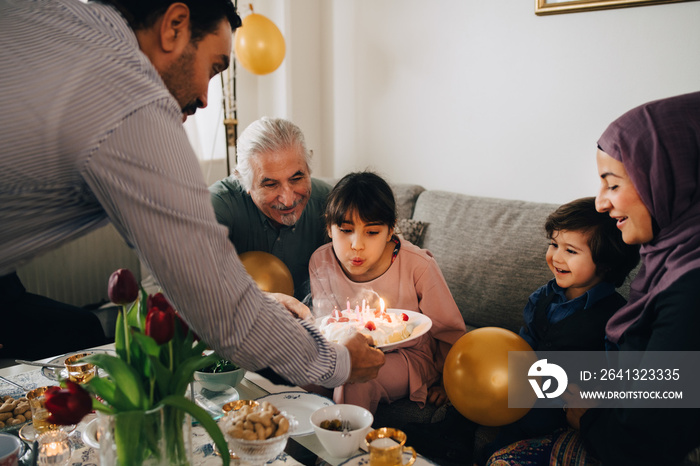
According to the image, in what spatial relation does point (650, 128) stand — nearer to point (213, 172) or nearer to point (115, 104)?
point (115, 104)

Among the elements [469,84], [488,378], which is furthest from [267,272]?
[469,84]

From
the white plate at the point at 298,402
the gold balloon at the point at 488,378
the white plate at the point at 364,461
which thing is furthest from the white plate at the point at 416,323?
the white plate at the point at 364,461

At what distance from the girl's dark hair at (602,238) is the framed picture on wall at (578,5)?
1248 millimetres

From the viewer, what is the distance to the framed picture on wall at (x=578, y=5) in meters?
2.47

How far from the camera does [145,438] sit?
0.92 m

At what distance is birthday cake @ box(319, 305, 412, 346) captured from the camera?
1694 millimetres

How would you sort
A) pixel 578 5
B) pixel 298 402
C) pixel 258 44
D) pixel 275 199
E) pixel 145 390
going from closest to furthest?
pixel 145 390 < pixel 298 402 < pixel 275 199 < pixel 578 5 < pixel 258 44

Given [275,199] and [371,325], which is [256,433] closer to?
[371,325]

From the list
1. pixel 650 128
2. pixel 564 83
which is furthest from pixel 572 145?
pixel 650 128

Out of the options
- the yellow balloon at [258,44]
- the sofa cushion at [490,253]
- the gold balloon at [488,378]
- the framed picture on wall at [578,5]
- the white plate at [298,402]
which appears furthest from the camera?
the yellow balloon at [258,44]

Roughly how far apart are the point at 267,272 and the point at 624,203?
1202mm

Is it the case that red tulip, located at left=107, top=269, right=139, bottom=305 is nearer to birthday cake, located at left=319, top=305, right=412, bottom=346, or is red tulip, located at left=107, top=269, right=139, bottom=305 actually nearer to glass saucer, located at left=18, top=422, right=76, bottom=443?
glass saucer, located at left=18, top=422, right=76, bottom=443

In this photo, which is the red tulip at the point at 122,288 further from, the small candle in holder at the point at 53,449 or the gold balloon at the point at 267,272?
the gold balloon at the point at 267,272

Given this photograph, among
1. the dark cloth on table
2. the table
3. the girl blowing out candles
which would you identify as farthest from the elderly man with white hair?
the dark cloth on table
